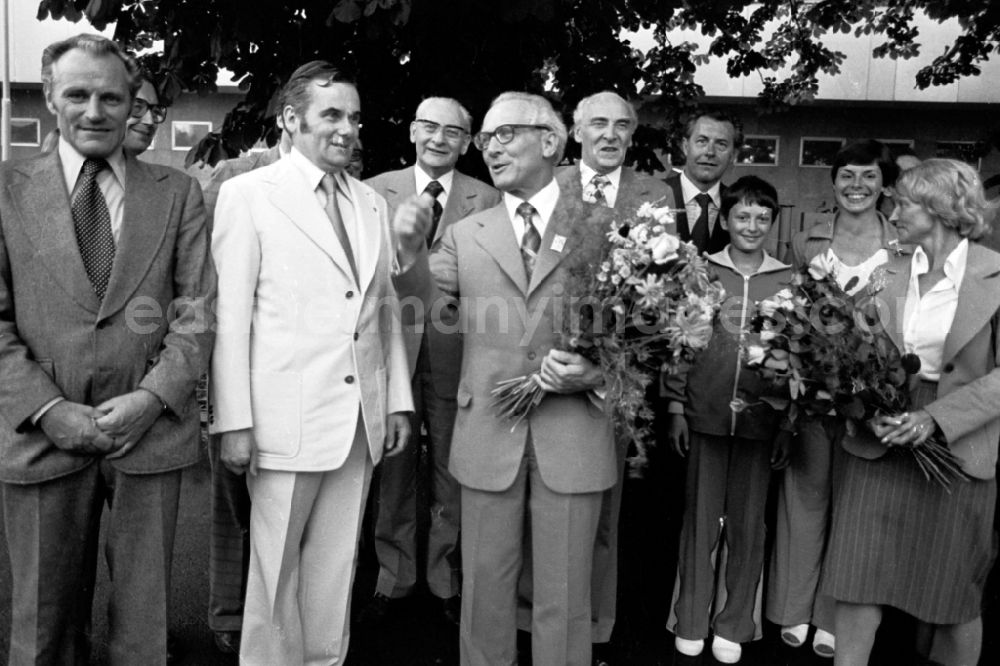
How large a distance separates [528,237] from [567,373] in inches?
25.1

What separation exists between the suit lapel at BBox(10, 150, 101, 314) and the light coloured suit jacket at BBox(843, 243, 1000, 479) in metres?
3.20

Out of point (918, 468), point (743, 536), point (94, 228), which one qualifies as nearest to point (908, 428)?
point (918, 468)

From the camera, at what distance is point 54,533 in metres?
3.40

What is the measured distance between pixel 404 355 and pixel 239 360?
0.77 m

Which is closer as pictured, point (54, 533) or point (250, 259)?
point (54, 533)

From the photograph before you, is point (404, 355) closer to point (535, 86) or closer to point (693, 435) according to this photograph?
point (693, 435)

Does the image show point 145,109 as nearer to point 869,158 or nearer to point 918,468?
point 869,158

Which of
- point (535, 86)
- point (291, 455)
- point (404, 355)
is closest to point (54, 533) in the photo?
point (291, 455)

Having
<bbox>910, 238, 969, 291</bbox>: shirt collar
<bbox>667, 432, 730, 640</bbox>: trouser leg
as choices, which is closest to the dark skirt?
<bbox>910, 238, 969, 291</bbox>: shirt collar

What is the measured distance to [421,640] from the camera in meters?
4.95

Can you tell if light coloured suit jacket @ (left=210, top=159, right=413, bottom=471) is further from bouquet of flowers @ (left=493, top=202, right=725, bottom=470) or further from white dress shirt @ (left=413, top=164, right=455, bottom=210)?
white dress shirt @ (left=413, top=164, right=455, bottom=210)

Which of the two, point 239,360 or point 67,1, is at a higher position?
point 67,1

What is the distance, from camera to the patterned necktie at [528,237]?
387 cm

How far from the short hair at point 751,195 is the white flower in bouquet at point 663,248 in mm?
1521
